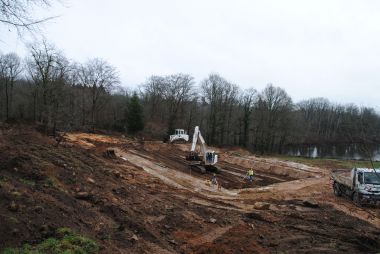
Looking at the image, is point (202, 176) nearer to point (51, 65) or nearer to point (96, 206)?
point (96, 206)

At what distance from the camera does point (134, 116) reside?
2734 inches

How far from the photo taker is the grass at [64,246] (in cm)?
739

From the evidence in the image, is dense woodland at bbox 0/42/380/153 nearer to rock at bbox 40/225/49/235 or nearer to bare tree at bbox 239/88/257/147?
bare tree at bbox 239/88/257/147

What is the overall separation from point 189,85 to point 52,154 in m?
59.3

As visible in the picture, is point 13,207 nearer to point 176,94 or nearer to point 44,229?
point 44,229

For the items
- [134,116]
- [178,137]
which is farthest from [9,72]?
[178,137]

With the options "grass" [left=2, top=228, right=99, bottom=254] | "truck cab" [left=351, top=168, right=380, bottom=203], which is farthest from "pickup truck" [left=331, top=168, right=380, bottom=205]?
"grass" [left=2, top=228, right=99, bottom=254]

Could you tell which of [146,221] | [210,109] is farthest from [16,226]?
[210,109]

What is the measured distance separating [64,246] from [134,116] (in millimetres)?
62129

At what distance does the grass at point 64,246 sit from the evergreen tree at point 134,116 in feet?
200

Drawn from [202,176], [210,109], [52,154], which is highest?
[210,109]

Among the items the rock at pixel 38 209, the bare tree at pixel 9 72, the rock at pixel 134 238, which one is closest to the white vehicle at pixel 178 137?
the bare tree at pixel 9 72

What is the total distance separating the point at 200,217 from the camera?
1504 centimetres

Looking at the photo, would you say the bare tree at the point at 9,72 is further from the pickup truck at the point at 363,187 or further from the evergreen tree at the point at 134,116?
the pickup truck at the point at 363,187
